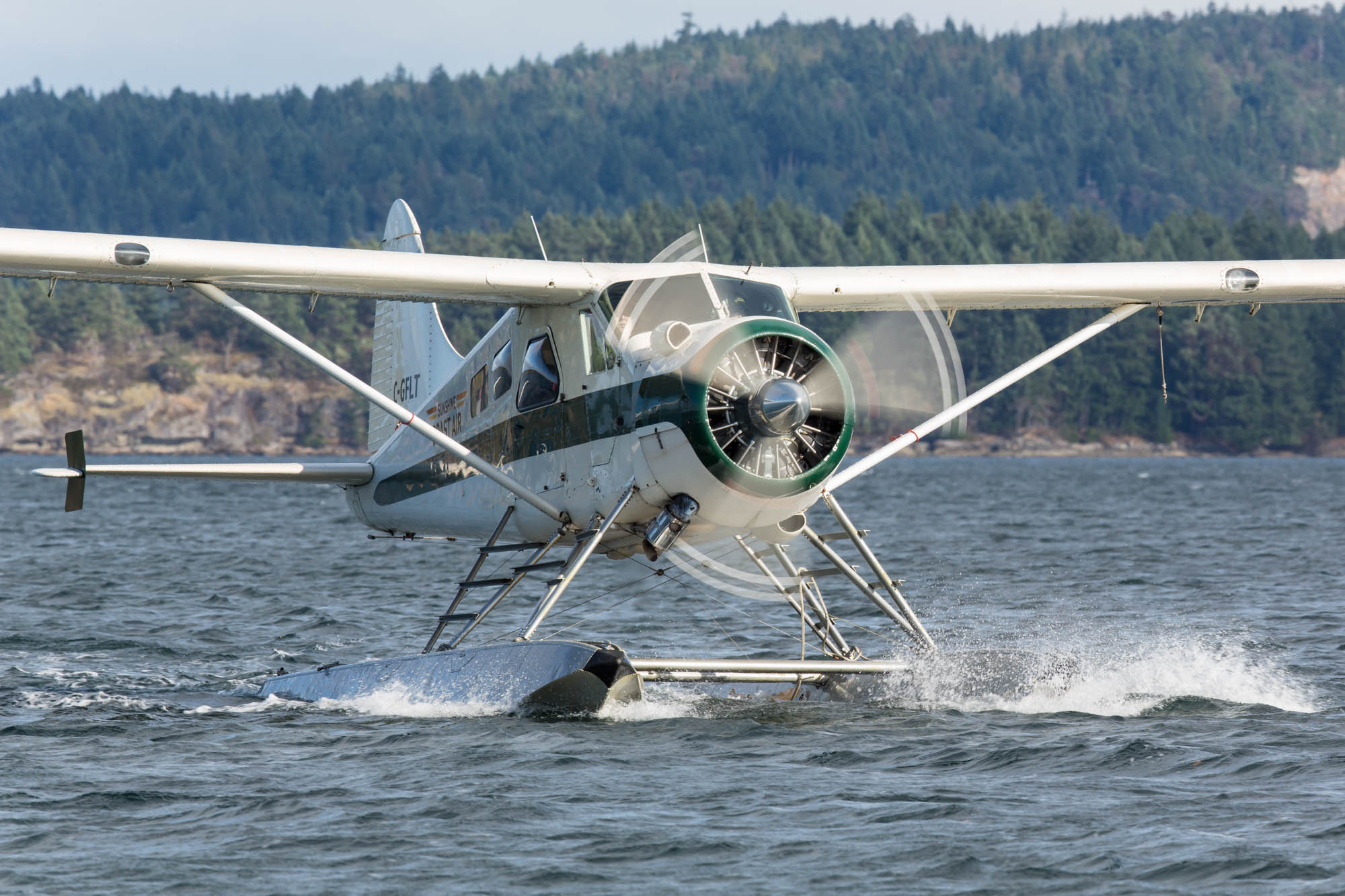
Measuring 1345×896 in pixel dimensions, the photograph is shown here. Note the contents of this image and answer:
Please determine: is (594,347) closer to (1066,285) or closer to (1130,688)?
(1066,285)

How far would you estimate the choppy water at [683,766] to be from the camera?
716cm

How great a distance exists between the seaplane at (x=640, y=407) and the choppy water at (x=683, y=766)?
0.43 meters

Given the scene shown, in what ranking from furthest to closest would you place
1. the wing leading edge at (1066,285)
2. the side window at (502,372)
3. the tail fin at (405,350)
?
the tail fin at (405,350) < the wing leading edge at (1066,285) < the side window at (502,372)

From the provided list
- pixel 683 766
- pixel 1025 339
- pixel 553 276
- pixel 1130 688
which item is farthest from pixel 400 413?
pixel 1025 339

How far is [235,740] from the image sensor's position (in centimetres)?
1016

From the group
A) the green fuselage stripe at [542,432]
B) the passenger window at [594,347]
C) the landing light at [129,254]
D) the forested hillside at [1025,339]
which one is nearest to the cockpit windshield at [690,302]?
the passenger window at [594,347]

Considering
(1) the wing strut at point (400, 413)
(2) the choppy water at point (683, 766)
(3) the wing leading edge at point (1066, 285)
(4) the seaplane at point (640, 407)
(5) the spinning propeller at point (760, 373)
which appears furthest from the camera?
(3) the wing leading edge at point (1066, 285)

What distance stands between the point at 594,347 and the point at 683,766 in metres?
3.10

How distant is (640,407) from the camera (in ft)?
34.0

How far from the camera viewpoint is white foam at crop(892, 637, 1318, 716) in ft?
36.3

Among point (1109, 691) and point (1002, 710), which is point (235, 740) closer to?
point (1002, 710)

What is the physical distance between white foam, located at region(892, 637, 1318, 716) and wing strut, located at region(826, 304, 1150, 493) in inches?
60.2

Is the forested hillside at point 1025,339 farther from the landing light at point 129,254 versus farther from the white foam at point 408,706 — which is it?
the landing light at point 129,254

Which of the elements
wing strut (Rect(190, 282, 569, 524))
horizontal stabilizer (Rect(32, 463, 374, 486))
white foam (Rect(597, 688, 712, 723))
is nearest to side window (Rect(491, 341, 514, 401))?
wing strut (Rect(190, 282, 569, 524))
